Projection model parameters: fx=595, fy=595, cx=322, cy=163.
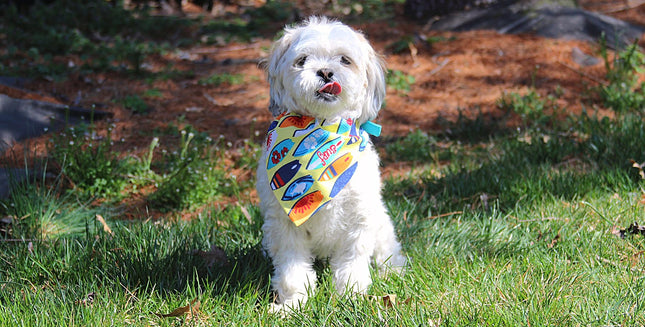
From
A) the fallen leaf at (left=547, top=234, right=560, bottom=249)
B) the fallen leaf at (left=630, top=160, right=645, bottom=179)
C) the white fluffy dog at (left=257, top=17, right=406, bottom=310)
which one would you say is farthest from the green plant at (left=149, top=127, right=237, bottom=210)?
the fallen leaf at (left=630, top=160, right=645, bottom=179)

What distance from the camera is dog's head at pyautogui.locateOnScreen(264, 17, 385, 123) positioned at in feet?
9.72

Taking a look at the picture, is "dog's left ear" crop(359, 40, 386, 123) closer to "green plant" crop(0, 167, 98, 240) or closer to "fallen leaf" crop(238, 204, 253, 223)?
"fallen leaf" crop(238, 204, 253, 223)

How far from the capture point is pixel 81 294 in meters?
3.11

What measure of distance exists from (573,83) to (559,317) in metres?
4.18

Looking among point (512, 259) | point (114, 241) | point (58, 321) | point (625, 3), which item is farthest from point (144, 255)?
point (625, 3)

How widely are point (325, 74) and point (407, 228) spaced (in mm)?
1442

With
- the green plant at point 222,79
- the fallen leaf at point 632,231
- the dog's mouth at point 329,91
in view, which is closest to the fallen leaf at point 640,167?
the fallen leaf at point 632,231

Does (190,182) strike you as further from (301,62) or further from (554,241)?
(554,241)

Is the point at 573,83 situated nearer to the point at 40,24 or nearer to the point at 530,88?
the point at 530,88

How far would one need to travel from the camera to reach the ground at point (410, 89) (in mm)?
5871

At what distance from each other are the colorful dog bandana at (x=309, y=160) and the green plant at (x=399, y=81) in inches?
131

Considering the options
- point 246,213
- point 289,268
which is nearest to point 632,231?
point 289,268

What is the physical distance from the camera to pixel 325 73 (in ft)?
9.63

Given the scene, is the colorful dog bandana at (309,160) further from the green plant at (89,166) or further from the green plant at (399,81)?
the green plant at (399,81)
